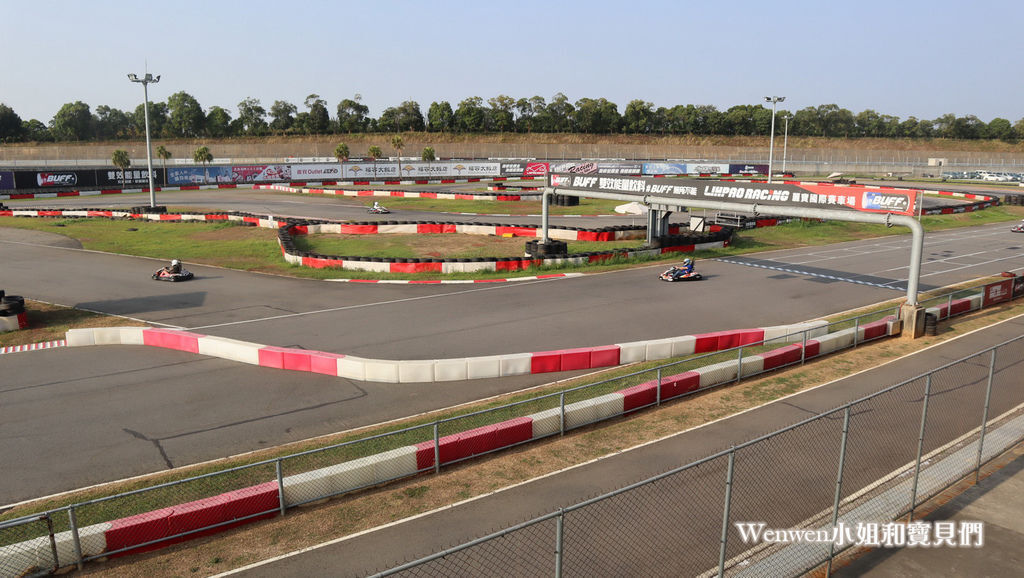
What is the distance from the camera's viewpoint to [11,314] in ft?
57.2

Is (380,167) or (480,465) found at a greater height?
(380,167)

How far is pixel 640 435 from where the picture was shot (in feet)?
35.7

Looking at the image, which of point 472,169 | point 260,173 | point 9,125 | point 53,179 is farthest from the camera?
point 9,125

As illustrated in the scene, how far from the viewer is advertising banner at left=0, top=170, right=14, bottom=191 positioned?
5803 centimetres

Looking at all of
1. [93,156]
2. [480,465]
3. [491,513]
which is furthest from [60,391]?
[93,156]

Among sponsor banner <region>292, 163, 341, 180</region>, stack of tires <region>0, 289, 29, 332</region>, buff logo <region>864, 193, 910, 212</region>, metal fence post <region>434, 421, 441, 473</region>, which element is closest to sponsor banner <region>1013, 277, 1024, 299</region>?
buff logo <region>864, 193, 910, 212</region>

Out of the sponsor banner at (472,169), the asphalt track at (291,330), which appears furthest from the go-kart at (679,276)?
the sponsor banner at (472,169)

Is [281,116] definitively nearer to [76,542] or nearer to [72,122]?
[72,122]

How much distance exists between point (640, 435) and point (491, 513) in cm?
352

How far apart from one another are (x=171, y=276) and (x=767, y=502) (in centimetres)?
2264

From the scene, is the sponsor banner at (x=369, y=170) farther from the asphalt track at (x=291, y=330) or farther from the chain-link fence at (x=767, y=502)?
the chain-link fence at (x=767, y=502)

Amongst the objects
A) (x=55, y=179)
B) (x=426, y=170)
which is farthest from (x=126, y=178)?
(x=426, y=170)

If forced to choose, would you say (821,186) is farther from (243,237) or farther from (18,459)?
(243,237)

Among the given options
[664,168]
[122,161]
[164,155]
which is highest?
[164,155]
